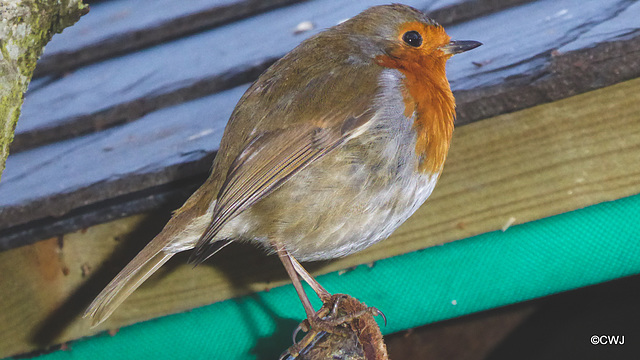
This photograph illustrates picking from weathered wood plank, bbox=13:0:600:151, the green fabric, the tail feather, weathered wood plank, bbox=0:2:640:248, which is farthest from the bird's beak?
the tail feather

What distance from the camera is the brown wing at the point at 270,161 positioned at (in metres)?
1.62

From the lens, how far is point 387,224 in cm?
162

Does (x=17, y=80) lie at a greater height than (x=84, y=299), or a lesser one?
greater

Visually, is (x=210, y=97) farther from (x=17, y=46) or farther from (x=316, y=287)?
(x=17, y=46)

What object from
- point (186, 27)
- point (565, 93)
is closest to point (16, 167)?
point (186, 27)

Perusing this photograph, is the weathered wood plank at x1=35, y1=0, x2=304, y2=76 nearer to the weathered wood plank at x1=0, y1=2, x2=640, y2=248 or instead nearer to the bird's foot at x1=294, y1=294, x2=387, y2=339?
the weathered wood plank at x1=0, y1=2, x2=640, y2=248

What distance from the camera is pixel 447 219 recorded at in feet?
6.87

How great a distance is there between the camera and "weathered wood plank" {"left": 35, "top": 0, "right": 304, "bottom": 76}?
2307 millimetres

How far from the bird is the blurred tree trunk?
52 cm

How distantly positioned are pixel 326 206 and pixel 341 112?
26 centimetres

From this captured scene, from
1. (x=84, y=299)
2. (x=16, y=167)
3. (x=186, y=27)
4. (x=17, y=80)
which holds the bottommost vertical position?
(x=84, y=299)

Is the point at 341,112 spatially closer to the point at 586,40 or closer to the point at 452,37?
the point at 452,37

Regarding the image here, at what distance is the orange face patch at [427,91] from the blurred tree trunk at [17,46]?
0.89 m

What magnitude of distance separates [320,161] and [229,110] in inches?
24.3
